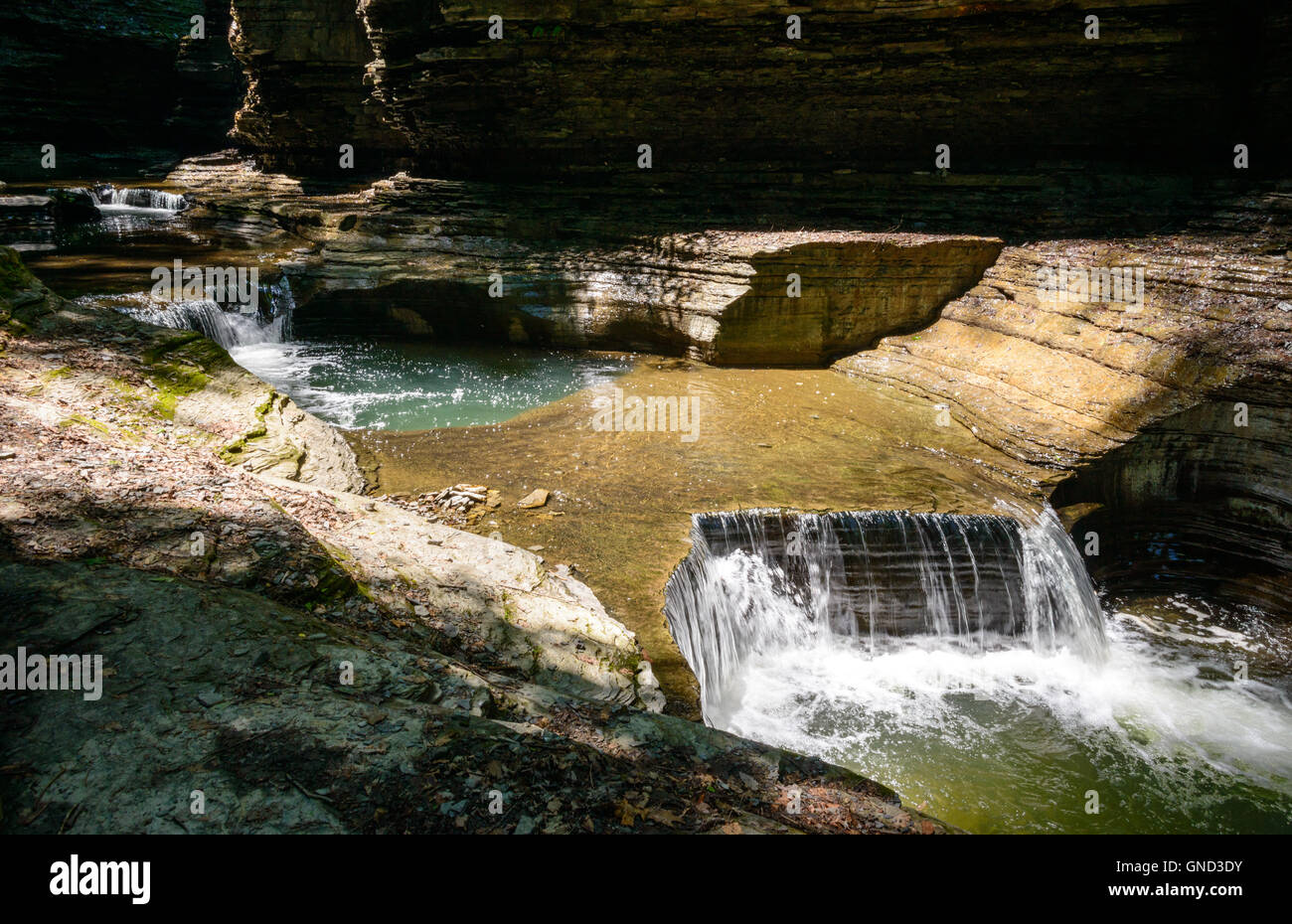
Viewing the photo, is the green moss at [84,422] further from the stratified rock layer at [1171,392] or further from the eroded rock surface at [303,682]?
the stratified rock layer at [1171,392]

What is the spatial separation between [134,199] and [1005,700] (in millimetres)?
22905

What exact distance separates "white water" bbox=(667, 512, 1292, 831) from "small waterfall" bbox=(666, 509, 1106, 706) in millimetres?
22

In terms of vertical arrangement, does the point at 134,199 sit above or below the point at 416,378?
above

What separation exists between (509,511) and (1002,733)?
176 inches

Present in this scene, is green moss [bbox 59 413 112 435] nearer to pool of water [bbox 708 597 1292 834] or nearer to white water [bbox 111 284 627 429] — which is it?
white water [bbox 111 284 627 429]

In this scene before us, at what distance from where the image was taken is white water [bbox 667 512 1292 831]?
4777mm

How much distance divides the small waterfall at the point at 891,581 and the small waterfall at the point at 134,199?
19.5 m

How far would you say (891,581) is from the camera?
6312 mm

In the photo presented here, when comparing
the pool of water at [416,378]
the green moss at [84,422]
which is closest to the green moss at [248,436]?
the green moss at [84,422]

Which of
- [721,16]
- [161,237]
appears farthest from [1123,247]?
[161,237]

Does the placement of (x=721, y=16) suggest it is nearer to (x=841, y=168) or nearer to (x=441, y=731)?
(x=841, y=168)

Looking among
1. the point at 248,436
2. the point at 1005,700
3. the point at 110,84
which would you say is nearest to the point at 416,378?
the point at 248,436

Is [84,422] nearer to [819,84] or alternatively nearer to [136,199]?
[819,84]

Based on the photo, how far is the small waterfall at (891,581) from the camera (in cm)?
618
